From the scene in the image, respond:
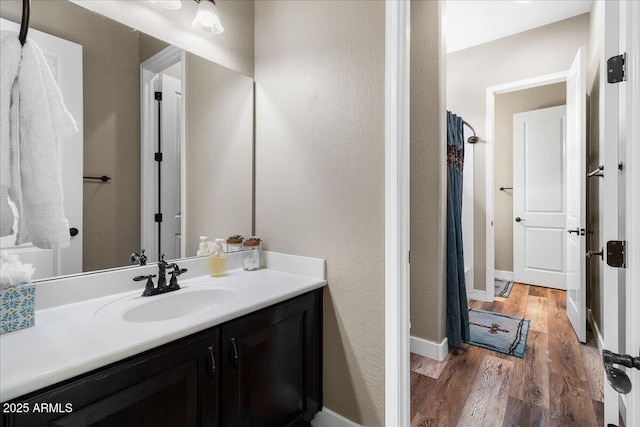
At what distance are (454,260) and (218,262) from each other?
5.60 ft

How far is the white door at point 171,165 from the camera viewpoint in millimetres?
1530

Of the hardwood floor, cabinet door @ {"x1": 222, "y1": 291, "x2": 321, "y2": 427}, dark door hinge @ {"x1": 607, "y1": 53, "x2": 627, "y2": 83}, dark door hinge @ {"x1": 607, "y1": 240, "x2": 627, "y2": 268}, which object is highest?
dark door hinge @ {"x1": 607, "y1": 53, "x2": 627, "y2": 83}

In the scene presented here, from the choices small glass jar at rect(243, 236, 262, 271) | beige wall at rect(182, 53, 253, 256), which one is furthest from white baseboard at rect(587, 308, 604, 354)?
beige wall at rect(182, 53, 253, 256)

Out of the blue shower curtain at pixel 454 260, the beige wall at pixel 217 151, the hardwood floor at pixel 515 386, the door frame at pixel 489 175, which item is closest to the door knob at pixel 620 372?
the hardwood floor at pixel 515 386

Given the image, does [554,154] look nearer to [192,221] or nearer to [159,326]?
[192,221]

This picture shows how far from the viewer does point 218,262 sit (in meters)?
1.61

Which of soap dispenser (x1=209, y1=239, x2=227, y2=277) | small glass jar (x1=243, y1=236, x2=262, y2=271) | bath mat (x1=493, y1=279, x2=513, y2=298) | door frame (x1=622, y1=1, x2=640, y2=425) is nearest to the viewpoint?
door frame (x1=622, y1=1, x2=640, y2=425)

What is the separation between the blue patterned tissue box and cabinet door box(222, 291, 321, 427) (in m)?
0.57

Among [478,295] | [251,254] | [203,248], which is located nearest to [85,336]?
[203,248]

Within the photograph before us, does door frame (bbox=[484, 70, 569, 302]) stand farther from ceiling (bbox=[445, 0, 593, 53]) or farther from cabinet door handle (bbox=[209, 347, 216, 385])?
cabinet door handle (bbox=[209, 347, 216, 385])

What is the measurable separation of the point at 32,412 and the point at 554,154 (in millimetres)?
4984

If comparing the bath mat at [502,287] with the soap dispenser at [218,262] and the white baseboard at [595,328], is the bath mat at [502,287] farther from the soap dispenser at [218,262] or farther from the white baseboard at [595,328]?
the soap dispenser at [218,262]

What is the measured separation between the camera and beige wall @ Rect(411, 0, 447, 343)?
217 centimetres

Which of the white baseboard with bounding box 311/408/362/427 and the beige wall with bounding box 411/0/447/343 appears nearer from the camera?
the white baseboard with bounding box 311/408/362/427
